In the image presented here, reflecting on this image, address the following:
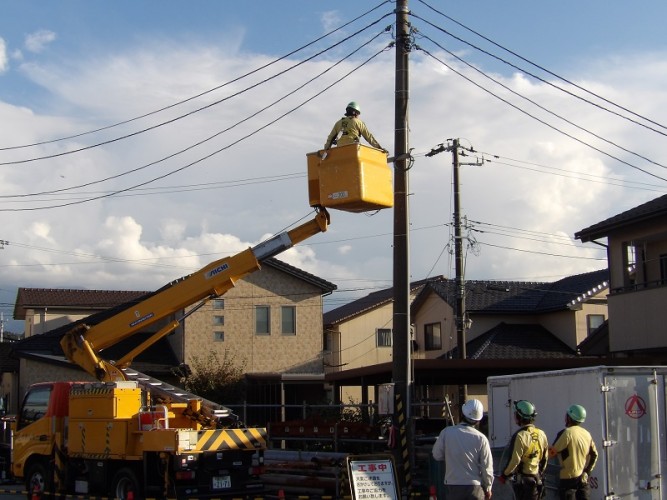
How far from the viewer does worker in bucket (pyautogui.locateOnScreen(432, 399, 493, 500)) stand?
8.54m

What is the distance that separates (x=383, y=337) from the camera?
47.7 m

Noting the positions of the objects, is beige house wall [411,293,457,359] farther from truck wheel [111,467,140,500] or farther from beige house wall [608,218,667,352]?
truck wheel [111,467,140,500]

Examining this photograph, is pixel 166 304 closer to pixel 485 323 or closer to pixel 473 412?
pixel 473 412

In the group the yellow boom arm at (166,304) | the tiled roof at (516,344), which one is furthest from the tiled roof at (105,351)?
the yellow boom arm at (166,304)

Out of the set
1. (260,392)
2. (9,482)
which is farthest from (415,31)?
(260,392)

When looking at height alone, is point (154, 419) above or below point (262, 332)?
below

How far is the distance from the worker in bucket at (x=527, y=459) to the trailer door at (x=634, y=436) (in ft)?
5.50

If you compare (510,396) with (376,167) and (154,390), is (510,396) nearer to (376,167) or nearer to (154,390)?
(376,167)

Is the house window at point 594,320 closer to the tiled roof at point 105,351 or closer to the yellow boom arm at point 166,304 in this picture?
the tiled roof at point 105,351

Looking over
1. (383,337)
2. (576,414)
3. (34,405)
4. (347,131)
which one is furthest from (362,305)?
(576,414)

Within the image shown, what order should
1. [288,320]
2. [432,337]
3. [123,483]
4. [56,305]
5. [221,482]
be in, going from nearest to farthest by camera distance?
[221,482]
[123,483]
[288,320]
[432,337]
[56,305]

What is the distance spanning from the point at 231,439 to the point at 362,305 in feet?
111

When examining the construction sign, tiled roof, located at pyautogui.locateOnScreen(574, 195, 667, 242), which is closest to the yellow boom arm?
the construction sign

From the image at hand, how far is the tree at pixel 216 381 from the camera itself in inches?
1375
